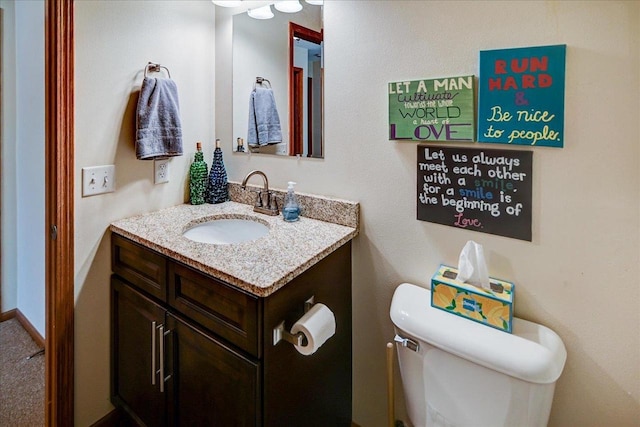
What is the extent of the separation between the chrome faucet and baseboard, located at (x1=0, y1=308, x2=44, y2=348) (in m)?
1.61

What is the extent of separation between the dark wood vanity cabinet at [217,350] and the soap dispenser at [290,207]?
0.26 m

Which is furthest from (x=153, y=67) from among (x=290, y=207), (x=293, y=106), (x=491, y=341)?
(x=491, y=341)

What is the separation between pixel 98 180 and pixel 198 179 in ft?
1.35

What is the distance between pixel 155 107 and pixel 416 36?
101cm

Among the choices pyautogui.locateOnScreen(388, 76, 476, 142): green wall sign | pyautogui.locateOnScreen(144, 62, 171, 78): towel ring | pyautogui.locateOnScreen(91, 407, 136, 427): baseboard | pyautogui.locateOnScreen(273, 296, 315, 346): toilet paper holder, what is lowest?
pyautogui.locateOnScreen(91, 407, 136, 427): baseboard

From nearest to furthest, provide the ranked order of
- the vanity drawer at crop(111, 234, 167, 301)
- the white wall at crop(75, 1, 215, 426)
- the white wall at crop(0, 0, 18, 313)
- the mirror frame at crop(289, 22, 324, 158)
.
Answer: the vanity drawer at crop(111, 234, 167, 301)
the white wall at crop(75, 1, 215, 426)
the mirror frame at crop(289, 22, 324, 158)
the white wall at crop(0, 0, 18, 313)

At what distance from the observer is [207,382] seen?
1.09m

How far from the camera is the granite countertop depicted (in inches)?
38.9

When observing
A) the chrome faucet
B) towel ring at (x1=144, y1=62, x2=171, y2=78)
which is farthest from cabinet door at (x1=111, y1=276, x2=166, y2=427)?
towel ring at (x1=144, y1=62, x2=171, y2=78)

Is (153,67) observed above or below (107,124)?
above

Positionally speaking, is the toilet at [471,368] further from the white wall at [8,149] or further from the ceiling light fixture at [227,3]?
the white wall at [8,149]

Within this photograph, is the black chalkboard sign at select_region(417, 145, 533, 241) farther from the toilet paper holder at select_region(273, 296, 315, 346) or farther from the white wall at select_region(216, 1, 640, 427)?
the toilet paper holder at select_region(273, 296, 315, 346)

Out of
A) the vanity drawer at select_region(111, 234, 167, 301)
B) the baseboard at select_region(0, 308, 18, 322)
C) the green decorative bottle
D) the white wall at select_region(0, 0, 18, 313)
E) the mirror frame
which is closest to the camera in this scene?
the vanity drawer at select_region(111, 234, 167, 301)

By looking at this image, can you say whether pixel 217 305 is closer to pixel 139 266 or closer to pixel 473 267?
pixel 139 266
